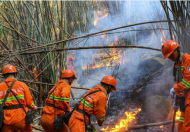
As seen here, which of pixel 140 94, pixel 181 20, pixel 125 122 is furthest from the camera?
pixel 140 94

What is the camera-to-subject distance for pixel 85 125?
9.52ft

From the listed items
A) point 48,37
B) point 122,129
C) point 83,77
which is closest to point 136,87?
point 122,129

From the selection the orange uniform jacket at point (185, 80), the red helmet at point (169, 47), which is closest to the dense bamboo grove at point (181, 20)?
the red helmet at point (169, 47)

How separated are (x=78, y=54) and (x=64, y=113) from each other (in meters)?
5.15

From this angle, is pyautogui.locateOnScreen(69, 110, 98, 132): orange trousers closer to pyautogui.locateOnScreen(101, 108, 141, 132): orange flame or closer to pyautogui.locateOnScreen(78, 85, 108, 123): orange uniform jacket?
pyautogui.locateOnScreen(78, 85, 108, 123): orange uniform jacket

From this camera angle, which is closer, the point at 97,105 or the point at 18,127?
the point at 97,105

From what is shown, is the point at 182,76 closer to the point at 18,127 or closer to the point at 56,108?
the point at 56,108

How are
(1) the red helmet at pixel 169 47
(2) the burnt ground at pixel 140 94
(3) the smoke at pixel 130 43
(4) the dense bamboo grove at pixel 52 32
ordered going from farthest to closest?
(3) the smoke at pixel 130 43 → (2) the burnt ground at pixel 140 94 → (4) the dense bamboo grove at pixel 52 32 → (1) the red helmet at pixel 169 47

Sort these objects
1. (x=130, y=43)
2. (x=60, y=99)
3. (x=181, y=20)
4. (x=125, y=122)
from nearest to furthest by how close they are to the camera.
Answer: (x=60, y=99)
(x=181, y=20)
(x=125, y=122)
(x=130, y=43)

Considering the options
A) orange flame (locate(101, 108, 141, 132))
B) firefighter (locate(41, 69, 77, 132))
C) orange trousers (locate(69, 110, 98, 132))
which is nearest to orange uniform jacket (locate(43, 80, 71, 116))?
firefighter (locate(41, 69, 77, 132))

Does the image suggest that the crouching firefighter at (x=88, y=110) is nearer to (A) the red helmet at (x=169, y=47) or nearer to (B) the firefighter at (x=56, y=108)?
(B) the firefighter at (x=56, y=108)

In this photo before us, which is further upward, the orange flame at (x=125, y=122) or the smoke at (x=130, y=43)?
the smoke at (x=130, y=43)

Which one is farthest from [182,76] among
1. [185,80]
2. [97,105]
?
[97,105]

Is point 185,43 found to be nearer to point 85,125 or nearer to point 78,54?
point 85,125
